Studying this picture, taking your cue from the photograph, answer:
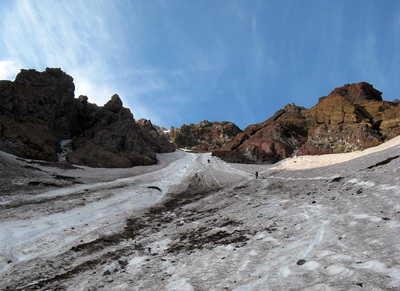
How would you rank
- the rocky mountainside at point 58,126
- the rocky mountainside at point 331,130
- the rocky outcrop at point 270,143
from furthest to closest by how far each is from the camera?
the rocky outcrop at point 270,143 → the rocky mountainside at point 331,130 → the rocky mountainside at point 58,126

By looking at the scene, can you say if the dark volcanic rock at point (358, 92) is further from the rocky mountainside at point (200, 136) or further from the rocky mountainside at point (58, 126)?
the rocky mountainside at point (200, 136)

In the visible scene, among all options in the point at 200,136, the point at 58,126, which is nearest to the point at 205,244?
the point at 58,126

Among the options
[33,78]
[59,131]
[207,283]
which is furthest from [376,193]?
[33,78]

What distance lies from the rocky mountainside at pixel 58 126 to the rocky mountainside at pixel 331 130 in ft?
94.2

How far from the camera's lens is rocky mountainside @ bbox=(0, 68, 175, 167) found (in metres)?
38.1

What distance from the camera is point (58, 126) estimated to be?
1938 inches

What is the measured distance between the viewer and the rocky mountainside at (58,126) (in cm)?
3812

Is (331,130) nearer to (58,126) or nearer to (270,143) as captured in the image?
(270,143)

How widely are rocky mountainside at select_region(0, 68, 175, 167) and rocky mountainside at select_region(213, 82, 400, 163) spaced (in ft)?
94.2

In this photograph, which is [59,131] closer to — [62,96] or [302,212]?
[62,96]

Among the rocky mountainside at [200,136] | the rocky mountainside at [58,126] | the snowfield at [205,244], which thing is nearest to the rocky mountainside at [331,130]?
the rocky mountainside at [58,126]

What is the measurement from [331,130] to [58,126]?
63261 millimetres

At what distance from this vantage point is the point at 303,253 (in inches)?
260

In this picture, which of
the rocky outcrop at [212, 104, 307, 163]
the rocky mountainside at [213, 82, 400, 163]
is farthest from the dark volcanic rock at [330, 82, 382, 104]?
the rocky outcrop at [212, 104, 307, 163]
